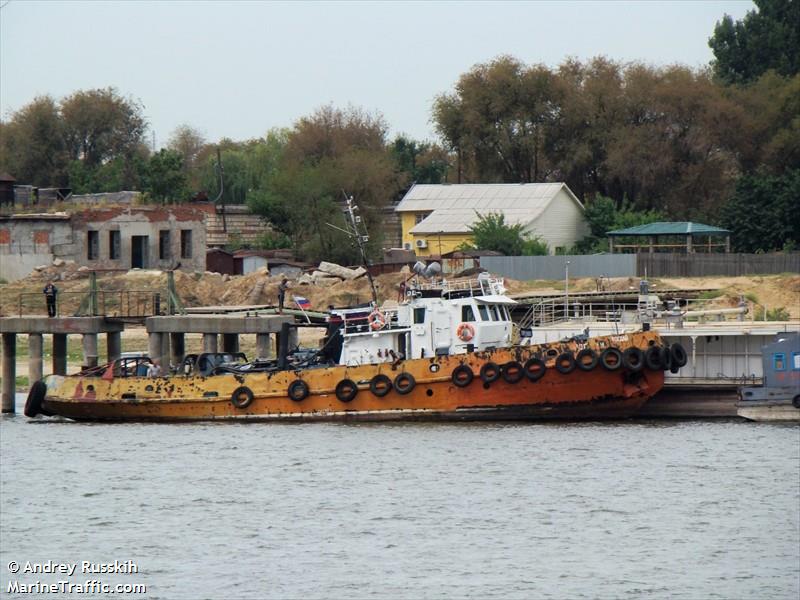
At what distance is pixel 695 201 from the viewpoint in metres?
83.6

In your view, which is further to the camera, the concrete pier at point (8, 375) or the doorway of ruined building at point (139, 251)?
the doorway of ruined building at point (139, 251)

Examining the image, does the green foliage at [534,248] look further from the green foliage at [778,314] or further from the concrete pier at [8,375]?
the concrete pier at [8,375]

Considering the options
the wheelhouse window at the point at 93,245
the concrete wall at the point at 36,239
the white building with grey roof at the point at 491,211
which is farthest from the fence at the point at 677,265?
the concrete wall at the point at 36,239

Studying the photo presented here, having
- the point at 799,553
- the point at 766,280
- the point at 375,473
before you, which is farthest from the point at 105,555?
the point at 766,280

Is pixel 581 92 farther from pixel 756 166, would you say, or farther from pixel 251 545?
pixel 251 545

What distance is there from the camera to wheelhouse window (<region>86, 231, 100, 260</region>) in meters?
69.4

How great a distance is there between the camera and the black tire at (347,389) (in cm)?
4238

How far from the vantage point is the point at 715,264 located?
209 feet

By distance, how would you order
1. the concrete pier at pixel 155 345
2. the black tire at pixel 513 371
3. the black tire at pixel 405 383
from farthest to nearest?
the concrete pier at pixel 155 345, the black tire at pixel 405 383, the black tire at pixel 513 371

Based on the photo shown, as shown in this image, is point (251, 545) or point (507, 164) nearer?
point (251, 545)

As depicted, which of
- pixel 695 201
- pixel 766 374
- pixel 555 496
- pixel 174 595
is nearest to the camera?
pixel 174 595

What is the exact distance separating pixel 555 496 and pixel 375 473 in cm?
445

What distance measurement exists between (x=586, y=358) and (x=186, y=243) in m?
34.1

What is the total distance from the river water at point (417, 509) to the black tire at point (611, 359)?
153 centimetres
